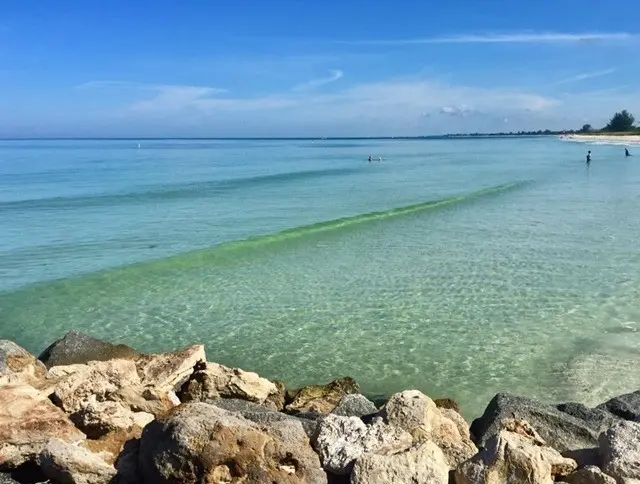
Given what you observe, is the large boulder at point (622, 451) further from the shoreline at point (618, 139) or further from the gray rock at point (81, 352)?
the shoreline at point (618, 139)

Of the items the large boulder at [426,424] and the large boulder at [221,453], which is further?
the large boulder at [426,424]

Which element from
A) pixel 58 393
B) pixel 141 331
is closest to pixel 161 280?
pixel 141 331

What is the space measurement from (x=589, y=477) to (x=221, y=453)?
262 cm

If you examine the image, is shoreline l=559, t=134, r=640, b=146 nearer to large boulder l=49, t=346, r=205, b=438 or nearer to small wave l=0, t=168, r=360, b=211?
small wave l=0, t=168, r=360, b=211

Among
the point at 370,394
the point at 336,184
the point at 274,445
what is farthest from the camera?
the point at 336,184

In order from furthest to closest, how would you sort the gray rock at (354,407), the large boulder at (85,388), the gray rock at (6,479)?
the gray rock at (354,407) → the large boulder at (85,388) → the gray rock at (6,479)

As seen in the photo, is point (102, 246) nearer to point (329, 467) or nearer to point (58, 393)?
point (58, 393)

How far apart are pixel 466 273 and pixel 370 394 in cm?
636

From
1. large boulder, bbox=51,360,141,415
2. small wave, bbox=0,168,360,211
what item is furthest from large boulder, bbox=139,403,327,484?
small wave, bbox=0,168,360,211

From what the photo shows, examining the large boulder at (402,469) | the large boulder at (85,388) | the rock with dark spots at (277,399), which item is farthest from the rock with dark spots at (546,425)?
the large boulder at (85,388)

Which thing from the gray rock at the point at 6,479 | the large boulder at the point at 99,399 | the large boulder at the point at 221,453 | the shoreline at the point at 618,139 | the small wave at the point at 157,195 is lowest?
the small wave at the point at 157,195

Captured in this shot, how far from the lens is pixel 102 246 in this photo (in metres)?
18.8

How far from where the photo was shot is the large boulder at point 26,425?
17.3ft

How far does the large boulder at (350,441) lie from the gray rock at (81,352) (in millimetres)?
4438
